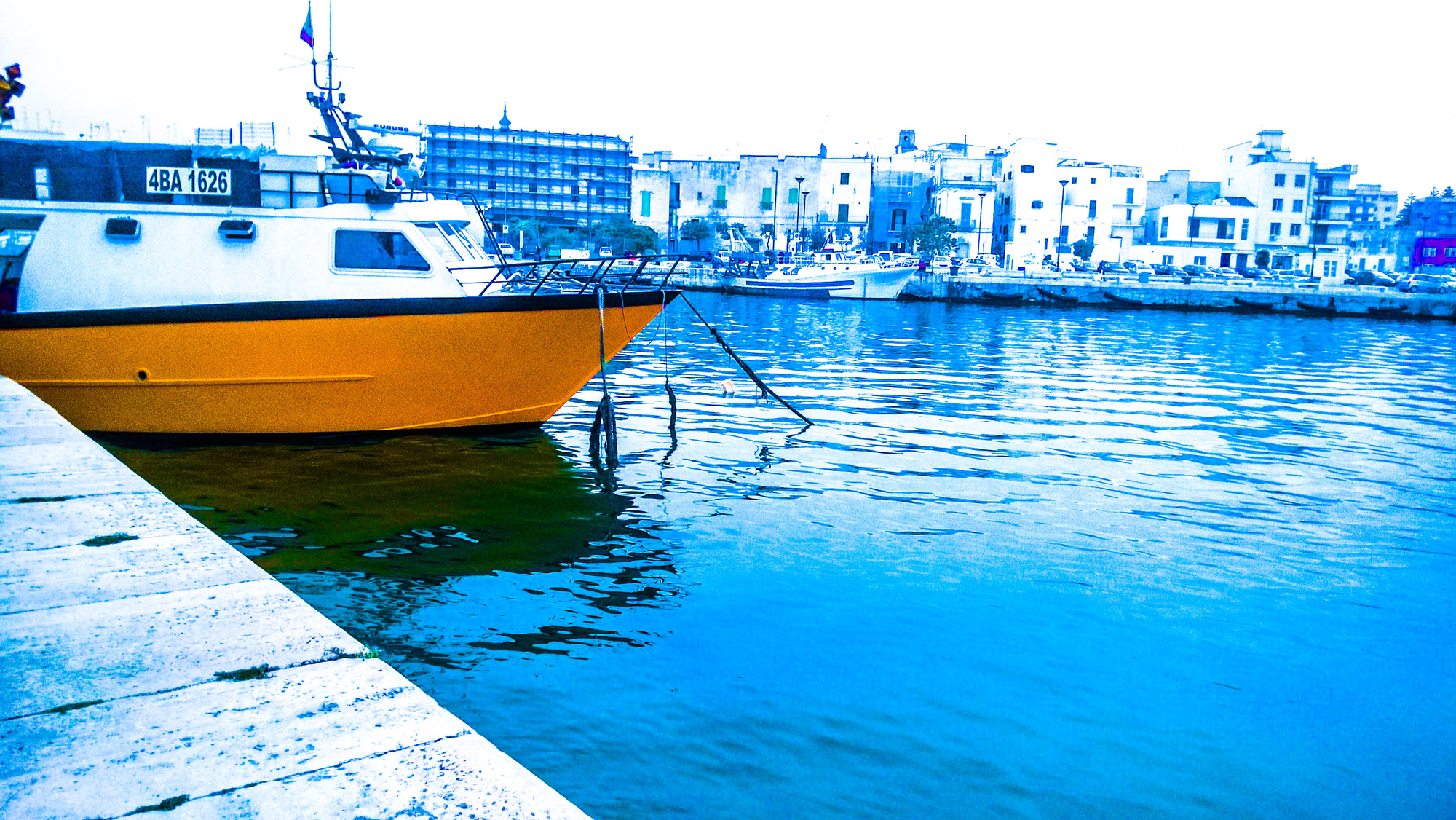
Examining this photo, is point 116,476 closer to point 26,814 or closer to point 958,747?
point 26,814

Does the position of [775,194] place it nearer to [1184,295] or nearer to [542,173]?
[542,173]

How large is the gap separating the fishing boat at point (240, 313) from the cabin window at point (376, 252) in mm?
17

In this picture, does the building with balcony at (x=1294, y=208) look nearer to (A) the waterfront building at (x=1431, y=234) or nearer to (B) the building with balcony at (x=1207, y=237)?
(B) the building with balcony at (x=1207, y=237)

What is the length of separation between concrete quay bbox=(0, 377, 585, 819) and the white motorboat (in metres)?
49.8

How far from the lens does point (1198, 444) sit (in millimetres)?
12383

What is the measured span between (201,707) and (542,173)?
9020cm

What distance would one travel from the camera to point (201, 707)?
8.77 feet

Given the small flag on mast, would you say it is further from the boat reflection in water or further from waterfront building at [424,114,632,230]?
waterfront building at [424,114,632,230]

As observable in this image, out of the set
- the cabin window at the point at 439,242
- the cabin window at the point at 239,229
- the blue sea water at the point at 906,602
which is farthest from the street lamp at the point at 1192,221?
the cabin window at the point at 239,229

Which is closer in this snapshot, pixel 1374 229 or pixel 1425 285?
pixel 1425 285

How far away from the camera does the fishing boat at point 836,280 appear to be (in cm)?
5350

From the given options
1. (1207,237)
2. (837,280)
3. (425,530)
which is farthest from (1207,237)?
(425,530)

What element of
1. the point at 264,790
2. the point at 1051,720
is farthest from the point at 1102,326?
the point at 264,790

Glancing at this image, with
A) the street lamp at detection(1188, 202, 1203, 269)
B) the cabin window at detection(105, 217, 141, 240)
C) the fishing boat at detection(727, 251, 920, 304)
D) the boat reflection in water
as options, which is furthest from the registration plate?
the street lamp at detection(1188, 202, 1203, 269)
